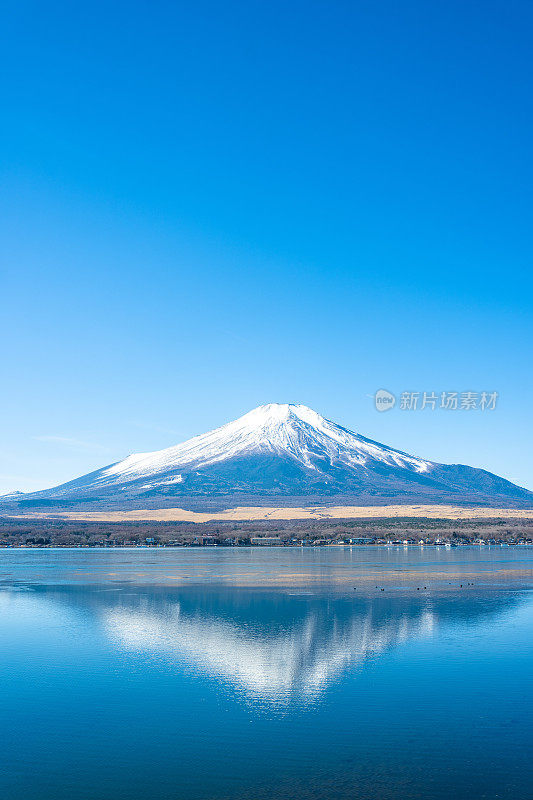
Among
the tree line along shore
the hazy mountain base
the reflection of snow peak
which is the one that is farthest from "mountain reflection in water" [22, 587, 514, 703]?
the hazy mountain base

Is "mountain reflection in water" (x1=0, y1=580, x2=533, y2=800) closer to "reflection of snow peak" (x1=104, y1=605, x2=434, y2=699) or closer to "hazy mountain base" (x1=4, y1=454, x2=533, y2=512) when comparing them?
"reflection of snow peak" (x1=104, y1=605, x2=434, y2=699)

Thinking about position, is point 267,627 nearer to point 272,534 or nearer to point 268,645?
point 268,645

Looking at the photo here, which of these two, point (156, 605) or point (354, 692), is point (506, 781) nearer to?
point (354, 692)

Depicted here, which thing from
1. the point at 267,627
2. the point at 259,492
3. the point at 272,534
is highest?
the point at 259,492

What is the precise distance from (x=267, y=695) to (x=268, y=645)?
6048 mm

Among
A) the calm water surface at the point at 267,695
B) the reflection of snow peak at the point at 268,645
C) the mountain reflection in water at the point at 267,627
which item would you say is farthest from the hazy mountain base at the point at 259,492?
the reflection of snow peak at the point at 268,645

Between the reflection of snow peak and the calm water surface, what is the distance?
3.8 inches

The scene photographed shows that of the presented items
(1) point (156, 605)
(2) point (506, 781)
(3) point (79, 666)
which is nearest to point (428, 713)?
(2) point (506, 781)

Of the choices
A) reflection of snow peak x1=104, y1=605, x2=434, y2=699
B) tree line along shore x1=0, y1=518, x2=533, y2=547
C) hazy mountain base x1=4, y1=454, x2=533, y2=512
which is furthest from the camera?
hazy mountain base x1=4, y1=454, x2=533, y2=512

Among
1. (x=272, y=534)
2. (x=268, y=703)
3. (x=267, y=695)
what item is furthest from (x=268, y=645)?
(x=272, y=534)

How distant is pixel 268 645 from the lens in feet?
81.5

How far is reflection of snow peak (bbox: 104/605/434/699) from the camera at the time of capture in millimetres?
20672

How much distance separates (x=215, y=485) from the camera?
595 ft

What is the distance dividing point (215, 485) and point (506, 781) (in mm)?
169882
